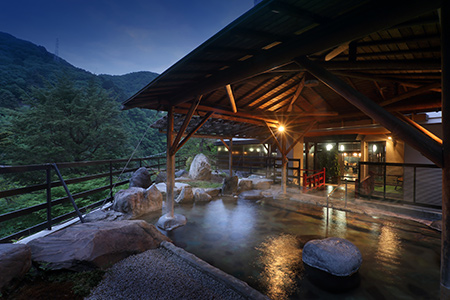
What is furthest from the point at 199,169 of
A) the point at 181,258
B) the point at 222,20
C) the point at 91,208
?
the point at 222,20

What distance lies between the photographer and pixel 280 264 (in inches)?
153

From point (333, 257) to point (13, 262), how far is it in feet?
17.4

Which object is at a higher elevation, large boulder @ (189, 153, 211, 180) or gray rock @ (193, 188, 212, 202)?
large boulder @ (189, 153, 211, 180)

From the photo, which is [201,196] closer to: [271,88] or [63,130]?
[271,88]

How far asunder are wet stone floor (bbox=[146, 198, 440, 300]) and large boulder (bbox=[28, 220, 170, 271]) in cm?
117

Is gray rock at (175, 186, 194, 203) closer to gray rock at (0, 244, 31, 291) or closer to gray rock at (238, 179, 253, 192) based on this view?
gray rock at (238, 179, 253, 192)

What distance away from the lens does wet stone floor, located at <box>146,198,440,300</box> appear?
10.6 ft

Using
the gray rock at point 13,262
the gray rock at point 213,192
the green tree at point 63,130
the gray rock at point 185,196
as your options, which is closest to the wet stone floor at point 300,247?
the gray rock at point 185,196

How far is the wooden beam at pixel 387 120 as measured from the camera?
195cm

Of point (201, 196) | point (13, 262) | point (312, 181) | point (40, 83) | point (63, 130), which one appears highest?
point (40, 83)

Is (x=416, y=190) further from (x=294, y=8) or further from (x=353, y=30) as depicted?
(x=294, y=8)

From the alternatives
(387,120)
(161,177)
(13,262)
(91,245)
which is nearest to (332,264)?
(387,120)

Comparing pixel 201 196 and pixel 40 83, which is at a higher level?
pixel 40 83

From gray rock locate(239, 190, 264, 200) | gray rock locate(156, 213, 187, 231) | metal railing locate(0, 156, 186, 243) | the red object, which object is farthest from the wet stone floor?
metal railing locate(0, 156, 186, 243)
